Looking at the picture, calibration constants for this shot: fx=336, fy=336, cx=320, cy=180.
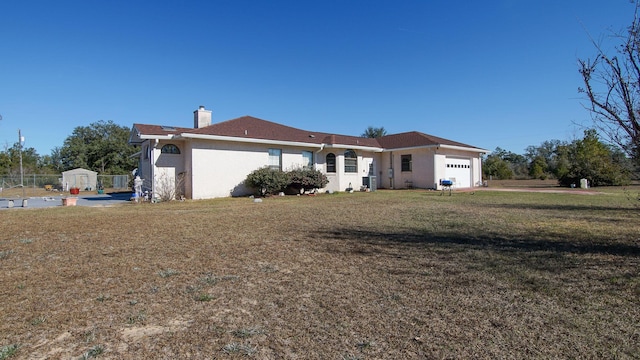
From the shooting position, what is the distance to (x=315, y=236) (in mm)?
7203

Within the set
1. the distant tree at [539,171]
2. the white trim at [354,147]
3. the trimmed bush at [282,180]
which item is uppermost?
the white trim at [354,147]

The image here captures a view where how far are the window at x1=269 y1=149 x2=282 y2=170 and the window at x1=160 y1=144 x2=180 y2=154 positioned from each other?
498 centimetres

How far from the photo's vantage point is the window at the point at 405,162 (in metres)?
25.4

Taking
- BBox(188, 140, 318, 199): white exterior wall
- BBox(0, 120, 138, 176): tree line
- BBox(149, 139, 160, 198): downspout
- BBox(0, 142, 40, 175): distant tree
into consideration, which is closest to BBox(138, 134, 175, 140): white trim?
BBox(149, 139, 160, 198): downspout

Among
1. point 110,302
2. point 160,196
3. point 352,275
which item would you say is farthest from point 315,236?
point 160,196

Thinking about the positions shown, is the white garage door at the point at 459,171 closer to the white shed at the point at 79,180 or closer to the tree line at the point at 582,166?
the tree line at the point at 582,166

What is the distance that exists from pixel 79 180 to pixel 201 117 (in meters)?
21.3

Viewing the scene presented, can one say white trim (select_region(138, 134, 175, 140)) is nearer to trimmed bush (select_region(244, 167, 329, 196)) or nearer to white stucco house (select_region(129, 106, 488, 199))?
white stucco house (select_region(129, 106, 488, 199))

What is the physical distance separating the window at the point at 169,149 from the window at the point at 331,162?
9.34m

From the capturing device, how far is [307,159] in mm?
21219

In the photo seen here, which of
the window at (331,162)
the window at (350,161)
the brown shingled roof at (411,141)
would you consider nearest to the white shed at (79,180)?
the window at (331,162)

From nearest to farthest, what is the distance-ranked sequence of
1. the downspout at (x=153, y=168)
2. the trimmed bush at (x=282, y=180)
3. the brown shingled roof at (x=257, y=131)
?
the downspout at (x=153, y=168) < the brown shingled roof at (x=257, y=131) < the trimmed bush at (x=282, y=180)

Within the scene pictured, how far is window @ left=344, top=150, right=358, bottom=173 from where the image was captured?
907 inches

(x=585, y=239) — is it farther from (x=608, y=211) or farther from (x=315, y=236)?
(x=608, y=211)
